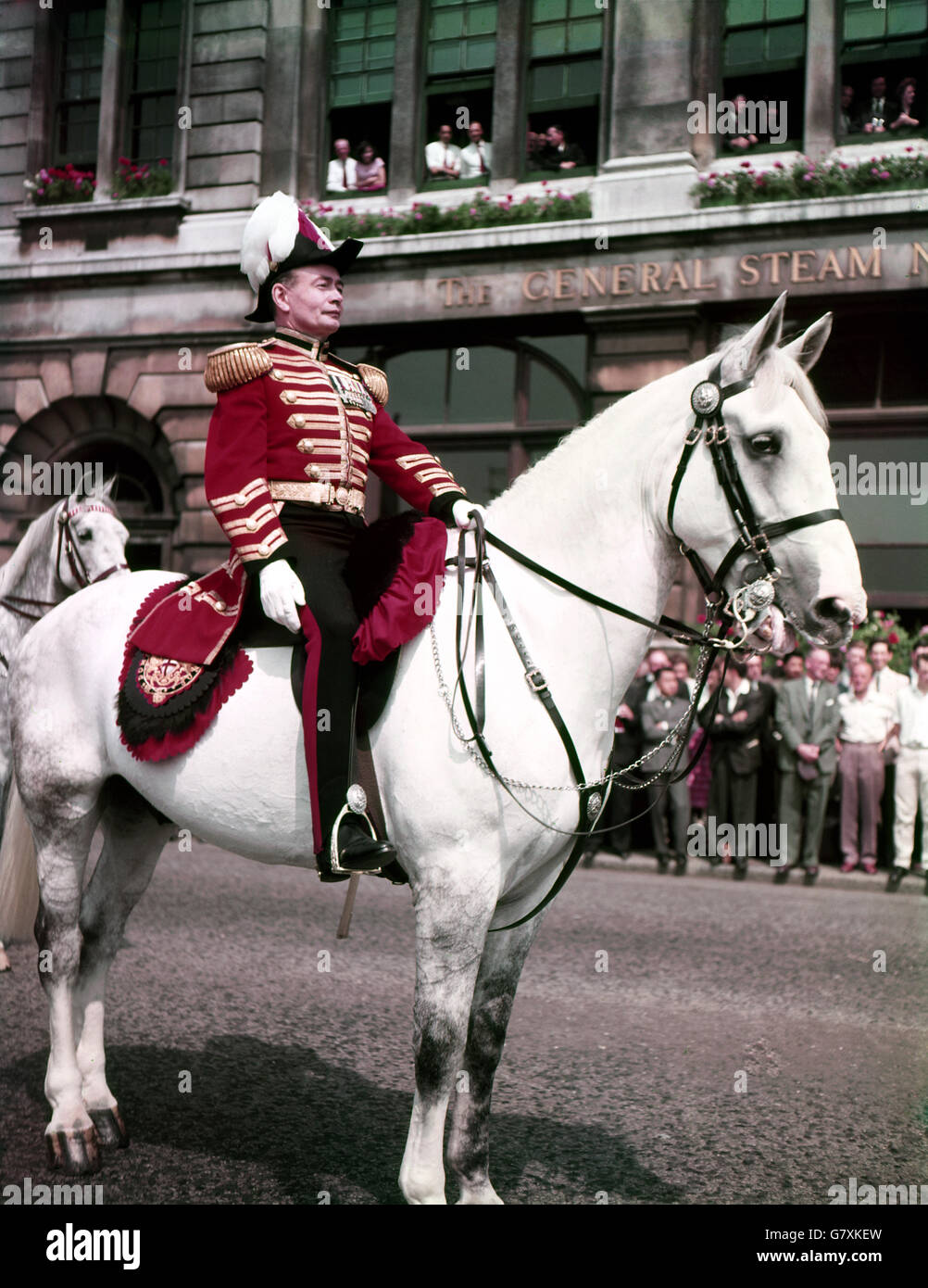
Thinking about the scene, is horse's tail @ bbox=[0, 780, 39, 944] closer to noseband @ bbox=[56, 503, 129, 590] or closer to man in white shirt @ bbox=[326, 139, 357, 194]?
noseband @ bbox=[56, 503, 129, 590]

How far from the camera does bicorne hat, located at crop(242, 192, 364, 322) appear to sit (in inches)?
145

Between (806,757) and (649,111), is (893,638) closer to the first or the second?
(806,757)

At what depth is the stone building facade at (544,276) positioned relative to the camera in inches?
466

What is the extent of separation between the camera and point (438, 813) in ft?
10.6

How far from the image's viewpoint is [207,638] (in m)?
3.70

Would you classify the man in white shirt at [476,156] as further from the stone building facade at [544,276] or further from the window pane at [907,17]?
the window pane at [907,17]

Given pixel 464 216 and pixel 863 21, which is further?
pixel 464 216

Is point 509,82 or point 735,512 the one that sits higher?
point 509,82

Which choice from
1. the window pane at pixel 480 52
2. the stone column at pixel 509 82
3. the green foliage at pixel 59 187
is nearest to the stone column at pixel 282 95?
the green foliage at pixel 59 187

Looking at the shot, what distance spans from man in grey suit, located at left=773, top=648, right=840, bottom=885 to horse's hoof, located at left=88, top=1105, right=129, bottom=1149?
30.1 ft

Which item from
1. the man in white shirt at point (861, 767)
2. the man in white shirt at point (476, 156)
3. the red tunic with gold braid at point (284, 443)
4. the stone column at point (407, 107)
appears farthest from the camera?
the man in white shirt at point (476, 156)

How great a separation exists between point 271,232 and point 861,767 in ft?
33.5

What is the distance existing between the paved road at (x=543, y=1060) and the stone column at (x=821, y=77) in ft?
32.8

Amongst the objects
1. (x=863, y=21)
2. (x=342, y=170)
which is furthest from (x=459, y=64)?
(x=863, y=21)
